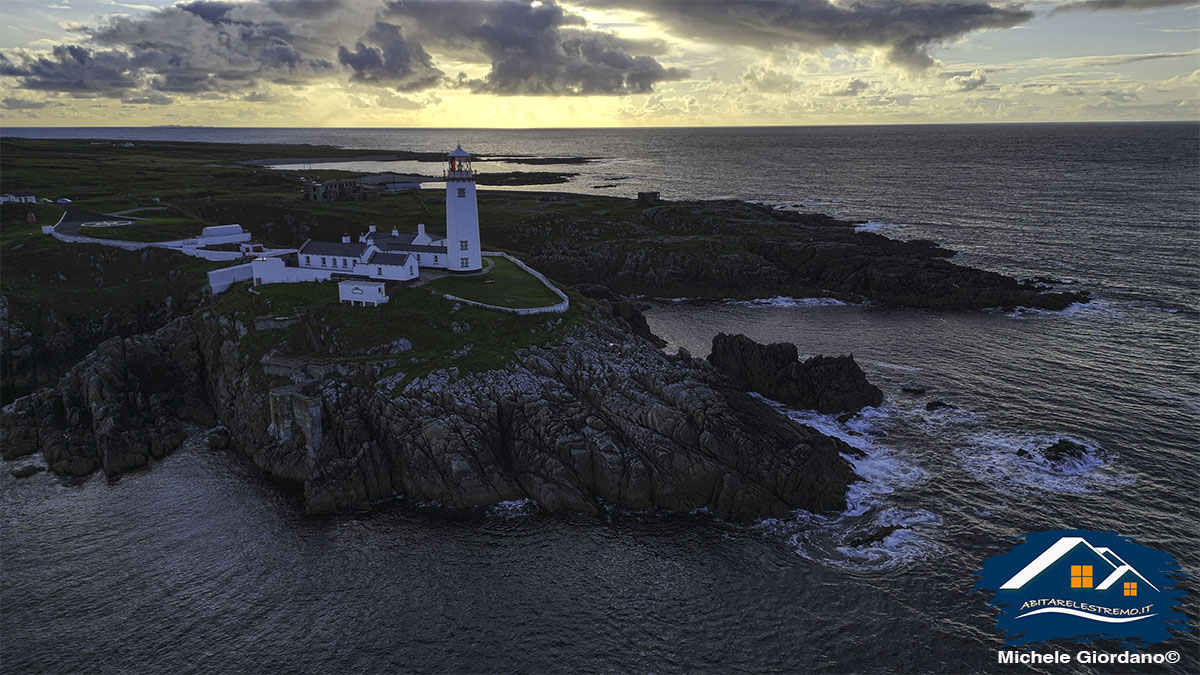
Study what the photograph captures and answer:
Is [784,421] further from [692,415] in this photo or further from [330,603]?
[330,603]

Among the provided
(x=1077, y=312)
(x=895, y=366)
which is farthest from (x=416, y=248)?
(x=1077, y=312)

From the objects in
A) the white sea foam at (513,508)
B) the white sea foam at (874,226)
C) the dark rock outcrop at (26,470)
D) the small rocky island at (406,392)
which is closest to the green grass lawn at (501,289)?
the small rocky island at (406,392)

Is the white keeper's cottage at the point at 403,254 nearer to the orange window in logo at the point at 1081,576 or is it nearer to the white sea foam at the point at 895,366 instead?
the white sea foam at the point at 895,366

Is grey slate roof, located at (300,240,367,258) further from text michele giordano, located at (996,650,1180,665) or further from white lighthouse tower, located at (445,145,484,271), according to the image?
text michele giordano, located at (996,650,1180,665)

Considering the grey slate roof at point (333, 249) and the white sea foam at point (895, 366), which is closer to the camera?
the white sea foam at point (895, 366)

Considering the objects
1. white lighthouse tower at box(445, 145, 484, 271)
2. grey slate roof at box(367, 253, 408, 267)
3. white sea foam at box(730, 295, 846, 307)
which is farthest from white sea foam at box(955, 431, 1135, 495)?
grey slate roof at box(367, 253, 408, 267)

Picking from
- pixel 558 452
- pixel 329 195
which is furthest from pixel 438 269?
pixel 329 195
